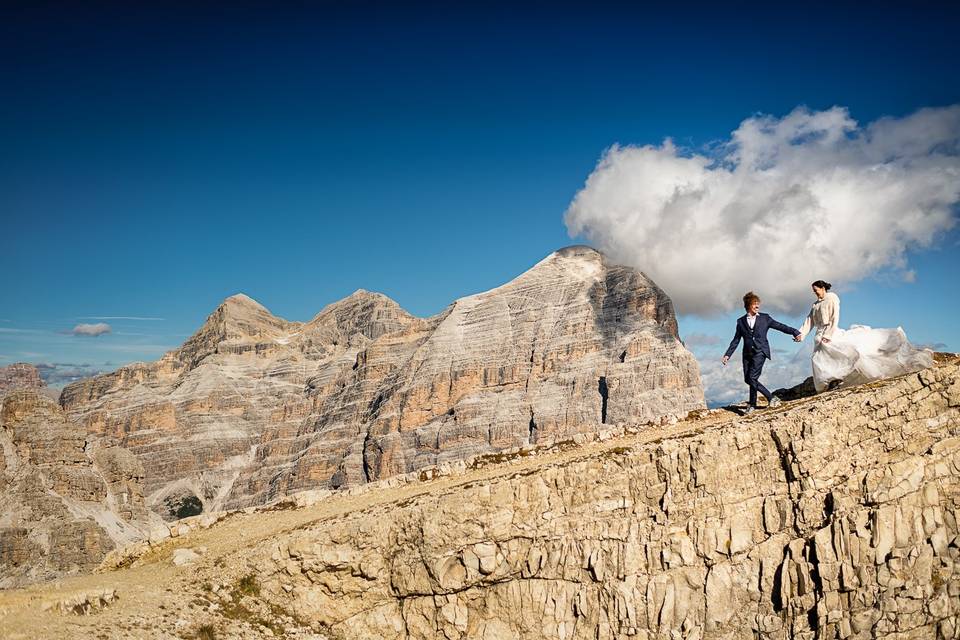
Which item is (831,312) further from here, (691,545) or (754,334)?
(691,545)

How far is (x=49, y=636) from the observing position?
21719 mm

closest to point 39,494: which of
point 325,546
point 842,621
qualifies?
point 325,546

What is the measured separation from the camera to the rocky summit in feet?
88.3

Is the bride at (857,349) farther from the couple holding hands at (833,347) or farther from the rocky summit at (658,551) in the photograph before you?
the rocky summit at (658,551)

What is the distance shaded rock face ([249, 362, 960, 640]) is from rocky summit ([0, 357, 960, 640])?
0.17 feet

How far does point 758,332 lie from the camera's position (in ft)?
102

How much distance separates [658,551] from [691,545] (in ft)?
4.08

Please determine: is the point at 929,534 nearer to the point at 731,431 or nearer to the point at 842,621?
the point at 842,621

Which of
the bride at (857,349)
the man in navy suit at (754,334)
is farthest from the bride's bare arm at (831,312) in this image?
the man in navy suit at (754,334)

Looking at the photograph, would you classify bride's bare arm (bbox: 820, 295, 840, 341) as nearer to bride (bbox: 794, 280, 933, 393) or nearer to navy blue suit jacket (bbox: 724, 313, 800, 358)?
bride (bbox: 794, 280, 933, 393)

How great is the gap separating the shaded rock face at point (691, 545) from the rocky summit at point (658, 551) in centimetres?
5

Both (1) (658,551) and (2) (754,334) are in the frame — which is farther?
(2) (754,334)

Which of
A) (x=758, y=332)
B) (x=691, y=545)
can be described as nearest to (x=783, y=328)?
(x=758, y=332)

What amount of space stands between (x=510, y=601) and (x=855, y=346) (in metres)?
18.0
